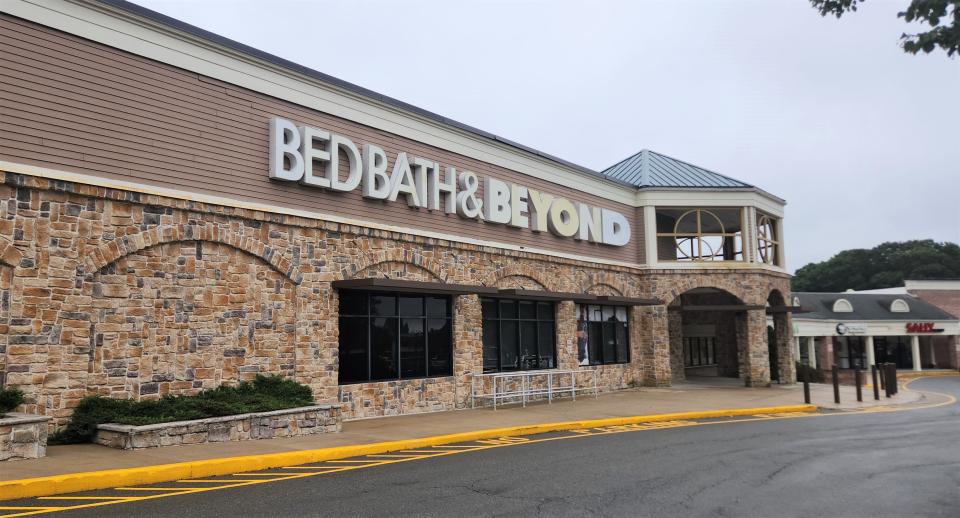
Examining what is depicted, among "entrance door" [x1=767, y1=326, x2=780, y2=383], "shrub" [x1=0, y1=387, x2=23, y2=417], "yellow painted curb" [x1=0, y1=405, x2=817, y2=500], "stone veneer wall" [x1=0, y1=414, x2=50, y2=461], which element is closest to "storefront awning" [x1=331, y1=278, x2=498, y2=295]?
"yellow painted curb" [x1=0, y1=405, x2=817, y2=500]

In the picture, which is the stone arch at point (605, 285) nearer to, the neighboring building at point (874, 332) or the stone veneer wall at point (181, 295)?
the stone veneer wall at point (181, 295)

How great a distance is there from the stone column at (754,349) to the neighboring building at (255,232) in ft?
15.6

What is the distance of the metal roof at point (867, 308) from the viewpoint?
4616 centimetres

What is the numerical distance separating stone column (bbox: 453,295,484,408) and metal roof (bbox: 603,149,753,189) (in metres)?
10.7

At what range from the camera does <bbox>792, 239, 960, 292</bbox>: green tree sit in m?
79.8

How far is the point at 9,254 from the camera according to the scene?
35.2 feet

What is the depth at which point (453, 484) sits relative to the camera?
8.64m

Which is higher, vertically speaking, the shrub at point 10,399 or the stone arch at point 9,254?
the stone arch at point 9,254

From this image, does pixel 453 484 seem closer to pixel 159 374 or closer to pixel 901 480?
pixel 901 480

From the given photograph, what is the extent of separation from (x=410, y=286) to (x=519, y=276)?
222 inches

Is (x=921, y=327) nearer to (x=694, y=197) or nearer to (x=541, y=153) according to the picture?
(x=694, y=197)

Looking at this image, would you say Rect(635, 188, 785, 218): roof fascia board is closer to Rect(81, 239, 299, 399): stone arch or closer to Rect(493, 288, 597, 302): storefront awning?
Rect(493, 288, 597, 302): storefront awning

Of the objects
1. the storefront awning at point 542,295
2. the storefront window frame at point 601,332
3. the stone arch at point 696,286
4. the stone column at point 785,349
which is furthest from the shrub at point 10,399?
the stone column at point 785,349

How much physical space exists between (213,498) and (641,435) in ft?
26.9
